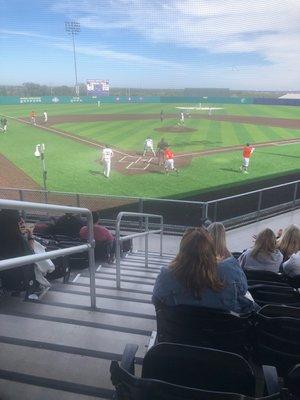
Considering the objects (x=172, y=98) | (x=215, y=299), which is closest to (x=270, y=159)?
(x=215, y=299)

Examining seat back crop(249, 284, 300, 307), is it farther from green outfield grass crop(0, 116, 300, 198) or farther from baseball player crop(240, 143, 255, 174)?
baseball player crop(240, 143, 255, 174)

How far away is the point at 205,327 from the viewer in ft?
7.09

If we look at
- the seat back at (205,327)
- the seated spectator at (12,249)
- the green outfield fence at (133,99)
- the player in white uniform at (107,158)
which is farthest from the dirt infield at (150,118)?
the seat back at (205,327)

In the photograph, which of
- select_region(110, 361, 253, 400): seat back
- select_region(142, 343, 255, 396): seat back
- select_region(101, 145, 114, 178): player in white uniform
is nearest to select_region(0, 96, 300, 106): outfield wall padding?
select_region(101, 145, 114, 178): player in white uniform

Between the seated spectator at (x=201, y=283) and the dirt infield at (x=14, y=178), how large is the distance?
1403 cm

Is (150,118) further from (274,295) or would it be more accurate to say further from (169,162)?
(274,295)

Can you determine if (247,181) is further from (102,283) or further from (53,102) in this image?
(53,102)

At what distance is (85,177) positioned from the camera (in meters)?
16.8

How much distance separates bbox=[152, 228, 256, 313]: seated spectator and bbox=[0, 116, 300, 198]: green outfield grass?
1124 cm

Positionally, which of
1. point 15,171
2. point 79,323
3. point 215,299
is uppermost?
point 215,299

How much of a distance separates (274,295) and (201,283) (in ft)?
2.72

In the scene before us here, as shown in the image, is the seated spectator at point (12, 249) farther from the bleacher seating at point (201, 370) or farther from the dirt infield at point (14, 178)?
the dirt infield at point (14, 178)

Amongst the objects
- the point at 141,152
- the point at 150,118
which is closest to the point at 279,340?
the point at 141,152

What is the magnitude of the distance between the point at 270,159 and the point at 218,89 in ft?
162
